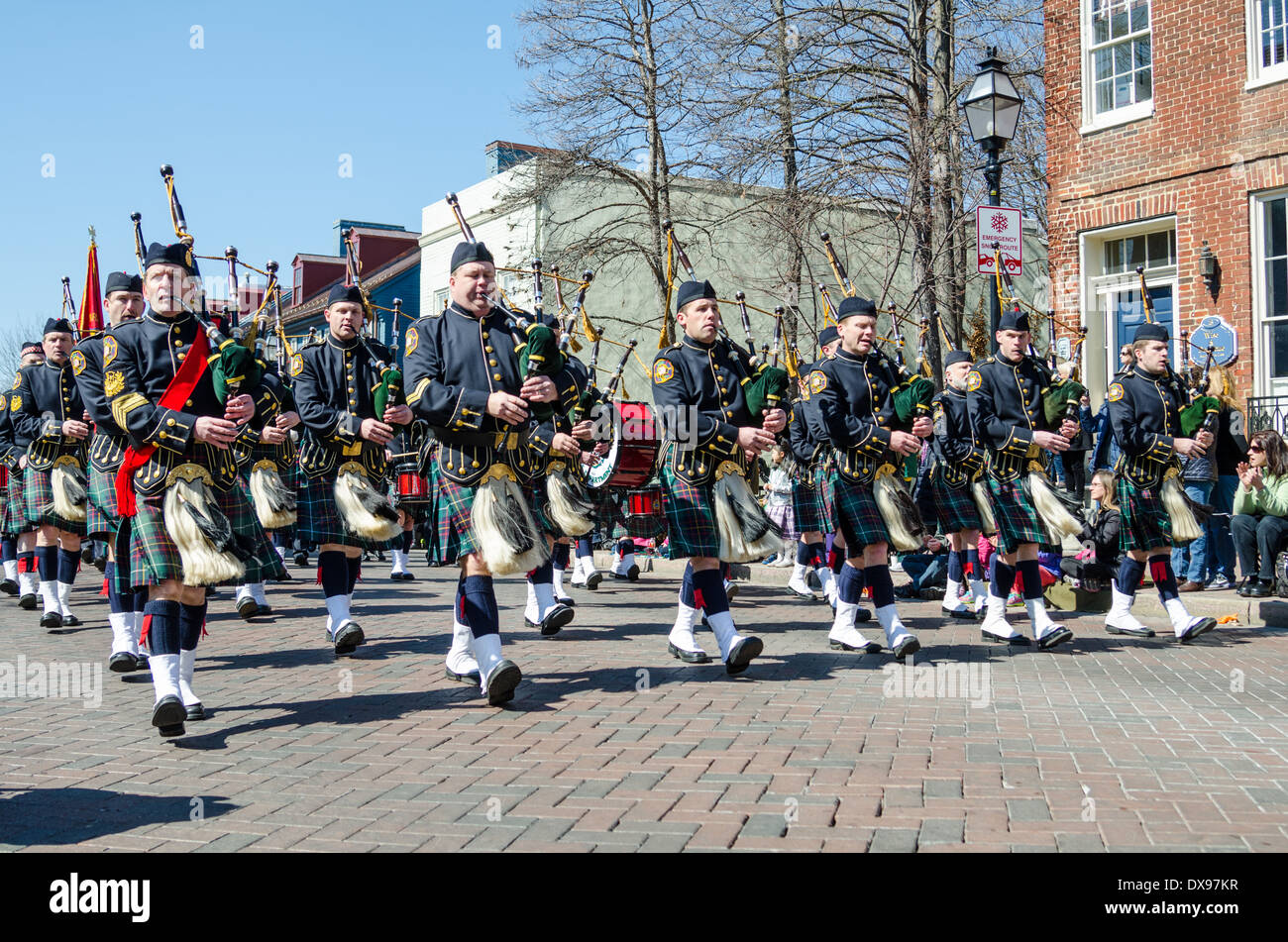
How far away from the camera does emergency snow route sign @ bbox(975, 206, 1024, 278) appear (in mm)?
10344

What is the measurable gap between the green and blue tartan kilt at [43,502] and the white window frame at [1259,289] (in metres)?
12.4

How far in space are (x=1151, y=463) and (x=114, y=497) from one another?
663cm

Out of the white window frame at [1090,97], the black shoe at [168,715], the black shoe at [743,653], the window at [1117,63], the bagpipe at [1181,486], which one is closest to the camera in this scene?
the black shoe at [168,715]

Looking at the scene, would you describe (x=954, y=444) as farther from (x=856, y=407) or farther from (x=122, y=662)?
(x=122, y=662)

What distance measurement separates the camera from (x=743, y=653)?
651 cm

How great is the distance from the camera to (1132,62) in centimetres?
1541

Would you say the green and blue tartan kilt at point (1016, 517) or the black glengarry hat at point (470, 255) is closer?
the black glengarry hat at point (470, 255)

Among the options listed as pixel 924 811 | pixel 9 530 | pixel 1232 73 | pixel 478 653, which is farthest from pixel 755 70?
pixel 924 811

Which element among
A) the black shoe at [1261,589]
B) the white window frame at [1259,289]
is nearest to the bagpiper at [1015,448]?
the black shoe at [1261,589]

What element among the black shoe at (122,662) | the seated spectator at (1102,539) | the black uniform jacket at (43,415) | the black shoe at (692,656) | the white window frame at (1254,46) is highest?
the white window frame at (1254,46)

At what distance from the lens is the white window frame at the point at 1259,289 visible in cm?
1391

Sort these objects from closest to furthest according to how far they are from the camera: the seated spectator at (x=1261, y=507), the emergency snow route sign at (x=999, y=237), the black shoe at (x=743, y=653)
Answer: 1. the black shoe at (x=743, y=653)
2. the seated spectator at (x=1261, y=507)
3. the emergency snow route sign at (x=999, y=237)

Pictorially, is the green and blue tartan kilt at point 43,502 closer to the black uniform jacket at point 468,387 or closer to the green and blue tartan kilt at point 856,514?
the black uniform jacket at point 468,387

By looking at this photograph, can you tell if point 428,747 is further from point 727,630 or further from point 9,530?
point 9,530
